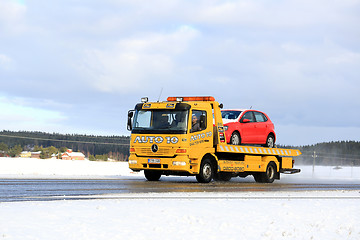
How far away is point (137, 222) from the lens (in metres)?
8.54

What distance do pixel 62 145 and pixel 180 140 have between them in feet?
56.7

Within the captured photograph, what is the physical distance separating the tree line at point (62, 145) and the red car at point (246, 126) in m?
9.21

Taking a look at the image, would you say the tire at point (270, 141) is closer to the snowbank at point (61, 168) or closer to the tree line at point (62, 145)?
the snowbank at point (61, 168)

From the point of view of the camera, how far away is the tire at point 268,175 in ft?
75.7

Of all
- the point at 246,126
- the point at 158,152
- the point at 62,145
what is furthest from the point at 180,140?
the point at 62,145

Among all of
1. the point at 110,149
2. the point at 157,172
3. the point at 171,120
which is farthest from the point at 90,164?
the point at 171,120

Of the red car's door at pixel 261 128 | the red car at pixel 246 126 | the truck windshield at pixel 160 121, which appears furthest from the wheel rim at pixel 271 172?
the truck windshield at pixel 160 121

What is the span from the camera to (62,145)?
113 feet

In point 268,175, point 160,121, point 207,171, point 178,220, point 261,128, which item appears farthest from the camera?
point 268,175

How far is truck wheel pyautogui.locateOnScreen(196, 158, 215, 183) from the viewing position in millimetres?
19594

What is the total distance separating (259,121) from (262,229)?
13.7 metres

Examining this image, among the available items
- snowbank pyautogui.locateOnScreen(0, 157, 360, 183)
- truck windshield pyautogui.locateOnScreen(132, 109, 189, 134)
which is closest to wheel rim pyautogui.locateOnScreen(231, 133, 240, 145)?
truck windshield pyautogui.locateOnScreen(132, 109, 189, 134)

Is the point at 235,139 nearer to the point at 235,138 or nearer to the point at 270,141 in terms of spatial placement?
the point at 235,138

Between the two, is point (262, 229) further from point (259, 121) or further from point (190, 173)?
point (259, 121)
